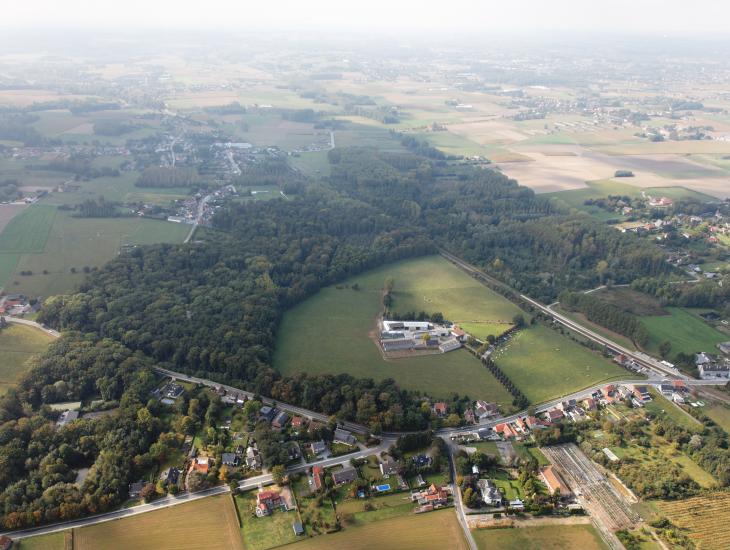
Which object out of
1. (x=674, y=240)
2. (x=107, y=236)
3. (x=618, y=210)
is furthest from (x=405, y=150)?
(x=107, y=236)

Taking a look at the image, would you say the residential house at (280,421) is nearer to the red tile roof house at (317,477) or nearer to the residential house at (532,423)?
the red tile roof house at (317,477)

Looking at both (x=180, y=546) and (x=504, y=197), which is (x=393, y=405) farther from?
(x=504, y=197)

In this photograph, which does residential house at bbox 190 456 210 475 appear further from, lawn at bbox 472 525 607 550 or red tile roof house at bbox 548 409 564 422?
red tile roof house at bbox 548 409 564 422

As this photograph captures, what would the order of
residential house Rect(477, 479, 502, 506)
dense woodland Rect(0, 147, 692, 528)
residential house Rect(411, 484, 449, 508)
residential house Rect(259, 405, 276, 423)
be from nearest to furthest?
residential house Rect(411, 484, 449, 508) < residential house Rect(477, 479, 502, 506) < dense woodland Rect(0, 147, 692, 528) < residential house Rect(259, 405, 276, 423)

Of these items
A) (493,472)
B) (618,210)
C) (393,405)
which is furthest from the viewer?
(618,210)

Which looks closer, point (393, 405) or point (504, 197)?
point (393, 405)

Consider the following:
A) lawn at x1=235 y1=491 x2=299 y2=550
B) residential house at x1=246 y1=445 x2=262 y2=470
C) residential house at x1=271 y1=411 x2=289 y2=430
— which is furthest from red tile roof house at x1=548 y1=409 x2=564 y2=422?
residential house at x1=246 y1=445 x2=262 y2=470

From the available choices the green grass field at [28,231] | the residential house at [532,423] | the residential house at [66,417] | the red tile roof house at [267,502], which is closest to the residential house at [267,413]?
the red tile roof house at [267,502]
